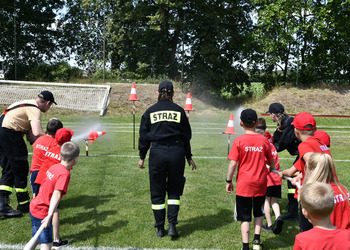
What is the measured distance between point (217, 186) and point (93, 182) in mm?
2891

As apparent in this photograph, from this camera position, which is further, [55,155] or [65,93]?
[65,93]

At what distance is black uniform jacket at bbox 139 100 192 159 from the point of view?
493 centimetres

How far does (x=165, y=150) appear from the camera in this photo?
4.90 meters

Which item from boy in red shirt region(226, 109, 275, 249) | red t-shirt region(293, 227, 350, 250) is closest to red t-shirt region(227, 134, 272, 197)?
boy in red shirt region(226, 109, 275, 249)

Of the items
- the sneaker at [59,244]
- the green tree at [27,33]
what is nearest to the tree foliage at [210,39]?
the green tree at [27,33]

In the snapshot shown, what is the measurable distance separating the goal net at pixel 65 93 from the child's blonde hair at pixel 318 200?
73.2 ft

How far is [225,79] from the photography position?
32.5 meters

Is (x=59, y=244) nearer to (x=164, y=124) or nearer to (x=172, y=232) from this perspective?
(x=172, y=232)

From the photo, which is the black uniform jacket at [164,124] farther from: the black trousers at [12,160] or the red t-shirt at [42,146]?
the black trousers at [12,160]

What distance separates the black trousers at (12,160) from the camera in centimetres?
572

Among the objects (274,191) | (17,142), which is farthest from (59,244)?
(274,191)

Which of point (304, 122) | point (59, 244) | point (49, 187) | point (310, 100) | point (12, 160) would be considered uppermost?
point (304, 122)

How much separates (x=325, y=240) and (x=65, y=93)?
83.3 feet

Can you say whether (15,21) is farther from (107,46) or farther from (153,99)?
(153,99)
